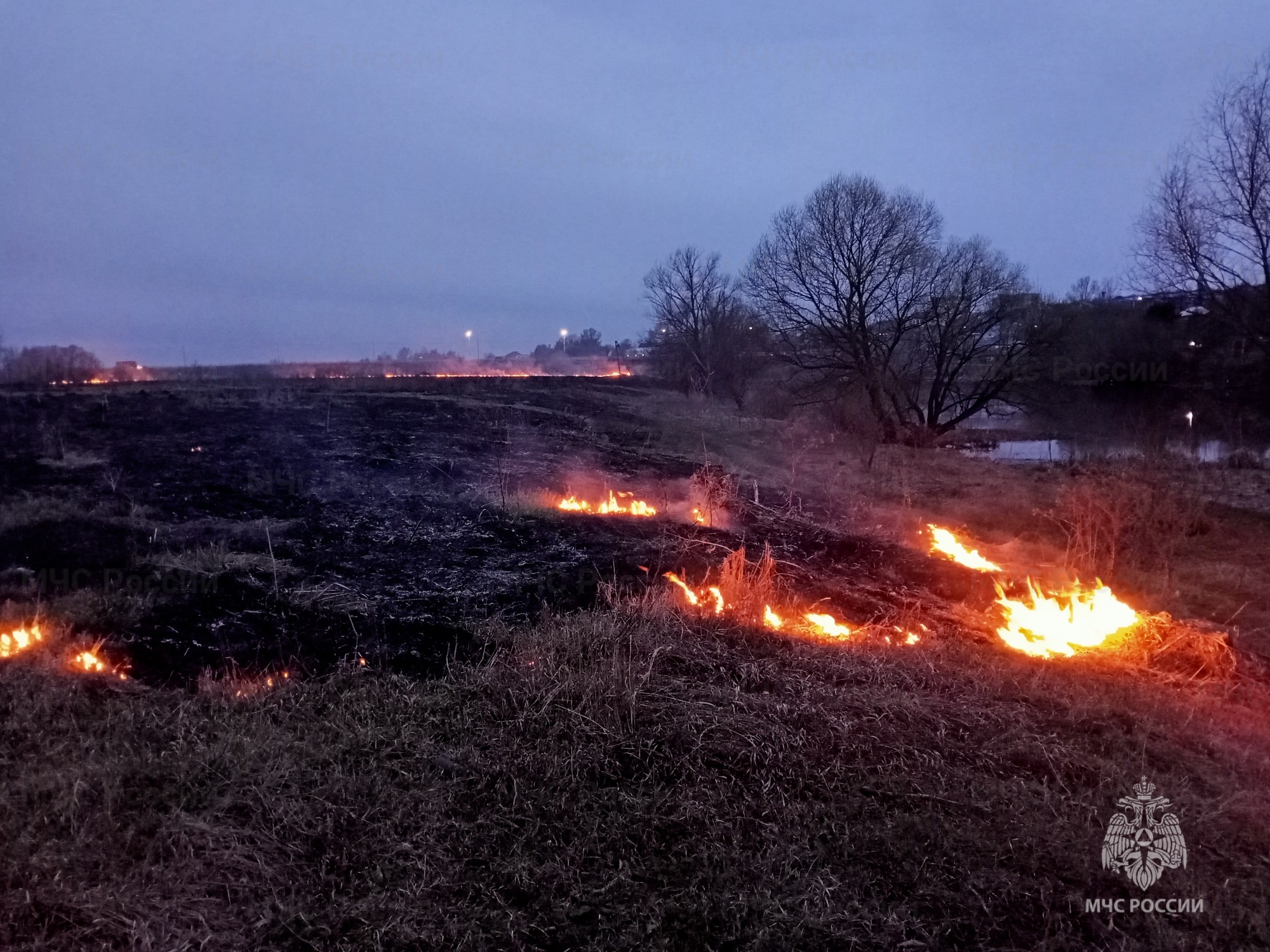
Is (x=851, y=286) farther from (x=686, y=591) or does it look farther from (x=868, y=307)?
(x=686, y=591)

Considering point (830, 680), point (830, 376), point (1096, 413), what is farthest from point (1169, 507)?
point (1096, 413)

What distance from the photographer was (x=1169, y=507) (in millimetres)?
10688

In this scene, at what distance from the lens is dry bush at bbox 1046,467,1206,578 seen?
9.50 m

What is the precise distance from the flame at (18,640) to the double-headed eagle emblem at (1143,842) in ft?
22.3

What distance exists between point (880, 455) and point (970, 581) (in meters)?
14.9

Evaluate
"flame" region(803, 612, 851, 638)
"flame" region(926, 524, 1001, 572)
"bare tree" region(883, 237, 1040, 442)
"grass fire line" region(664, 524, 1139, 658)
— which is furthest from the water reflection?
"flame" region(803, 612, 851, 638)

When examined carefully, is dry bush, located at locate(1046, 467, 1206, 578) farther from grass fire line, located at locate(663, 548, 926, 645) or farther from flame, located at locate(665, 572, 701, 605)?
flame, located at locate(665, 572, 701, 605)

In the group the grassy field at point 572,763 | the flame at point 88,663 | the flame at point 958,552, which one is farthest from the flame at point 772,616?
the flame at point 88,663

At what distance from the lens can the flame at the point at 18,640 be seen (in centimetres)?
548

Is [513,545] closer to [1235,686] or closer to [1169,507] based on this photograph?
[1235,686]

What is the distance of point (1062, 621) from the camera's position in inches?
266

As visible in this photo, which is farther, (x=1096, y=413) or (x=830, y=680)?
(x=1096, y=413)

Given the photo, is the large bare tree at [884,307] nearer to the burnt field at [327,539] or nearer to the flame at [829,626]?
the burnt field at [327,539]

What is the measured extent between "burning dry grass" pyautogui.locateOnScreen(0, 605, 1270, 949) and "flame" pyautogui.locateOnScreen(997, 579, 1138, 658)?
0.92 m
